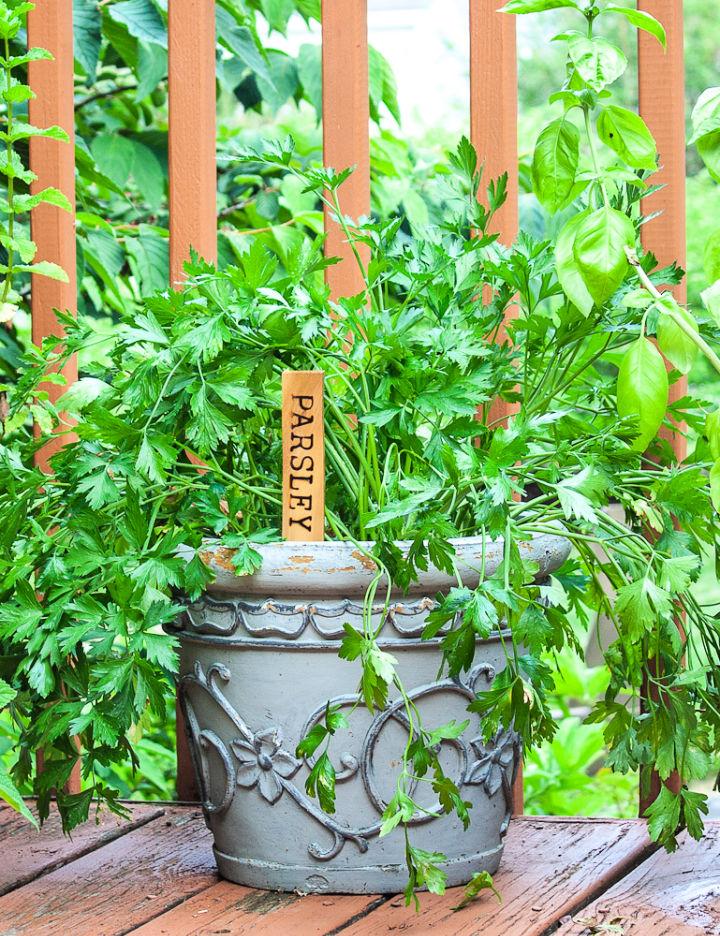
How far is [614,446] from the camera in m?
1.00

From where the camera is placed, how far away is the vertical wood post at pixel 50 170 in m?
1.28

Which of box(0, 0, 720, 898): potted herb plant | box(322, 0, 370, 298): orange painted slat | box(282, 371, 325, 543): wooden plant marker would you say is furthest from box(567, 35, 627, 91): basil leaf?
box(322, 0, 370, 298): orange painted slat

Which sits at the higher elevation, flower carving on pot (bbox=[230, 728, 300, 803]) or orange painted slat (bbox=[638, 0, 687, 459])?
orange painted slat (bbox=[638, 0, 687, 459])

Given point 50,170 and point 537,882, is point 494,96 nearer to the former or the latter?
point 50,170

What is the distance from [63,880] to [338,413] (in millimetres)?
506

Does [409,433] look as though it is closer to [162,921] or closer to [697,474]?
[697,474]

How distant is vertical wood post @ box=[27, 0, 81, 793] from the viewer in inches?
50.4

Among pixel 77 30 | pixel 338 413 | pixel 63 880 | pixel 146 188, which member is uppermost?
pixel 77 30

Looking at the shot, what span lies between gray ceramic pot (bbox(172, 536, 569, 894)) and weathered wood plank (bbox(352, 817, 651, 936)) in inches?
1.3

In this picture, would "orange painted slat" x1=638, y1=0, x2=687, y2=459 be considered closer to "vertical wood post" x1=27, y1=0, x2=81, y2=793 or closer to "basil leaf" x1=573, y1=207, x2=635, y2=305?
"basil leaf" x1=573, y1=207, x2=635, y2=305

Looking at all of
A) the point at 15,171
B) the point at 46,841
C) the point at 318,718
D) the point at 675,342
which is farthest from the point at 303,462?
the point at 46,841

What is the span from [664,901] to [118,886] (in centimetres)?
48

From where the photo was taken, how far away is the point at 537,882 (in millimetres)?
990

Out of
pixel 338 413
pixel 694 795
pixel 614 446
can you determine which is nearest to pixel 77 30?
pixel 338 413
